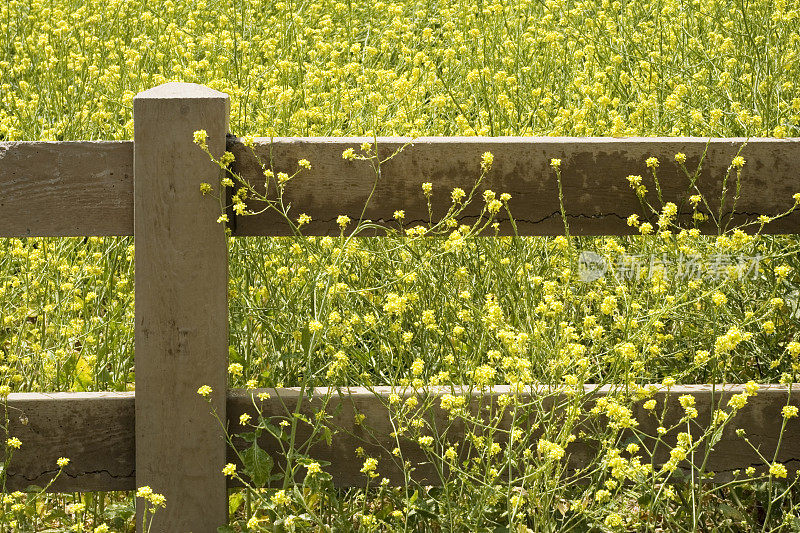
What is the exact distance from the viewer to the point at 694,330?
2541mm

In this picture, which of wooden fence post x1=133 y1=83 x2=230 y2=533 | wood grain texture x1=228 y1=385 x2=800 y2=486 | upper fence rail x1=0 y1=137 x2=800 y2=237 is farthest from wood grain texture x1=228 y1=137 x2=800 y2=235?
wood grain texture x1=228 y1=385 x2=800 y2=486

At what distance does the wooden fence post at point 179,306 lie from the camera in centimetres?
209

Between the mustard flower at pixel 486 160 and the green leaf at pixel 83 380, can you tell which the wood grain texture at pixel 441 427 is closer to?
the mustard flower at pixel 486 160

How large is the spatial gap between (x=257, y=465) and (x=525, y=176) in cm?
95

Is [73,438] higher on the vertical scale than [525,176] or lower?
lower

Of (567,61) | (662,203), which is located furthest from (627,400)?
(567,61)

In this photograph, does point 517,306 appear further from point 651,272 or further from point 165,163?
point 165,163

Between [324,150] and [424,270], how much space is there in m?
0.59

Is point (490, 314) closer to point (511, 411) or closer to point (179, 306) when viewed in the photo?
point (511, 411)

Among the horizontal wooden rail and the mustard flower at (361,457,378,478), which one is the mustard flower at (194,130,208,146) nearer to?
the horizontal wooden rail

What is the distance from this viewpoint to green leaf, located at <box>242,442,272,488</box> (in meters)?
2.16

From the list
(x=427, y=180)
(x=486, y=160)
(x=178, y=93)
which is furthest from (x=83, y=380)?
(x=486, y=160)

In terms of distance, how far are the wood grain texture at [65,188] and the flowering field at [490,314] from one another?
0.39 meters

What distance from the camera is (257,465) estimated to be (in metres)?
2.16
